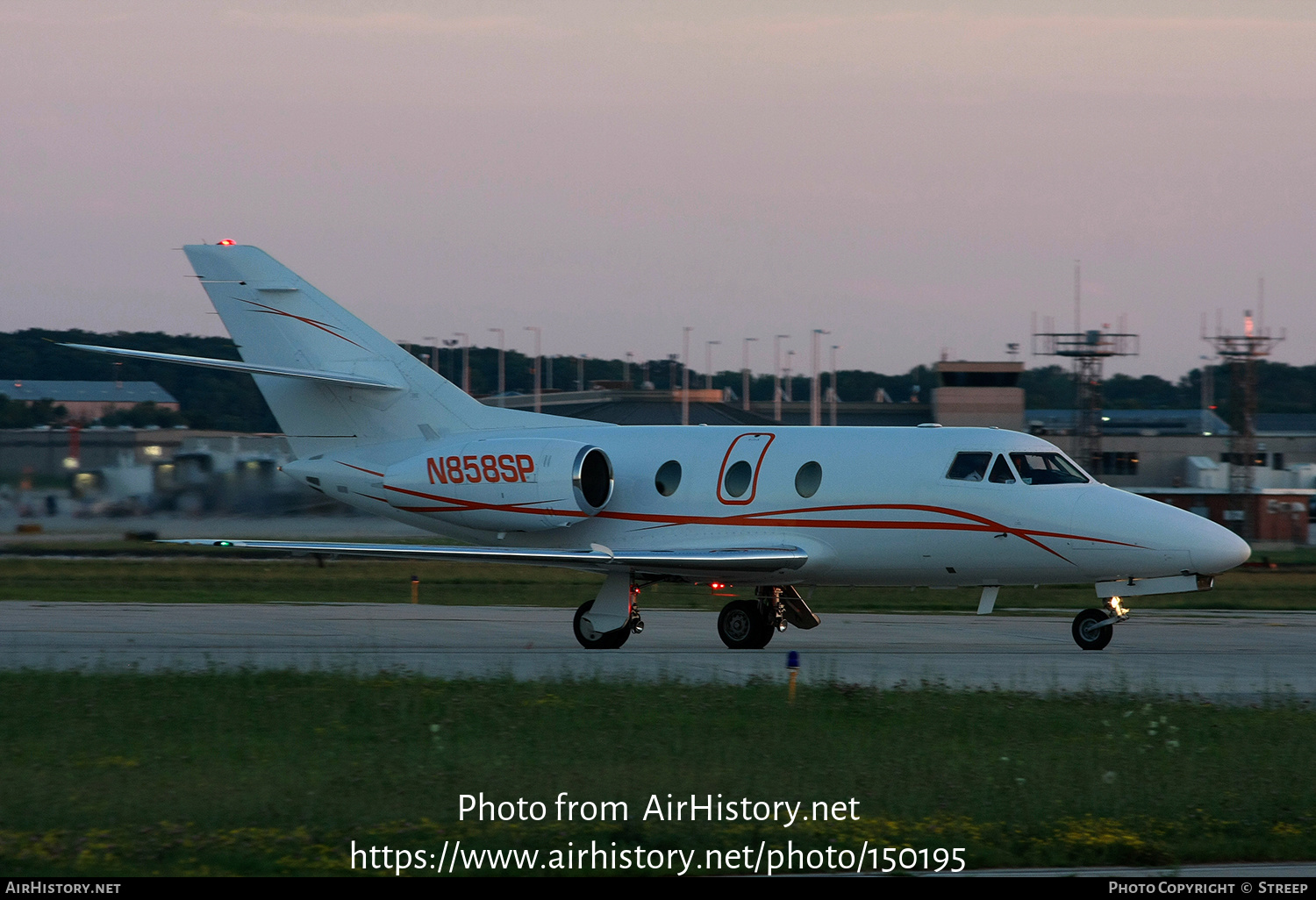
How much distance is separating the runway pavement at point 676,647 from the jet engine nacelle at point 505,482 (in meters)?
1.86

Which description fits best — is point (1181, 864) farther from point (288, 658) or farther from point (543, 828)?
point (288, 658)

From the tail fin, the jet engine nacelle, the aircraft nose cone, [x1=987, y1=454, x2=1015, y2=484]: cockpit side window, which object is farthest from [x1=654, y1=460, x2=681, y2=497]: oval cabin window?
the aircraft nose cone

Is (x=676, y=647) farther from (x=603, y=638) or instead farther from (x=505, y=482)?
(x=505, y=482)

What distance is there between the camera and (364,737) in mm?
10938

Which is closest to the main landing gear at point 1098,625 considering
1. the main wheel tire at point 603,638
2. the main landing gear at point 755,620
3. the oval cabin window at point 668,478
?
the main landing gear at point 755,620

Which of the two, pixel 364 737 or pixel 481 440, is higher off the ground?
pixel 481 440

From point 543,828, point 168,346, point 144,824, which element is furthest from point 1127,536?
point 168,346

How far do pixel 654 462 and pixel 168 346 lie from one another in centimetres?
4532

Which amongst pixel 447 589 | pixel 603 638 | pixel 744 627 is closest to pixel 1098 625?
pixel 744 627

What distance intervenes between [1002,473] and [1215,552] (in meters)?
2.82

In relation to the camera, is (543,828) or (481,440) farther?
(481,440)

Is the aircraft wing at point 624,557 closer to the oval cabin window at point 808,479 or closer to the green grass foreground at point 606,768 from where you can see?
the oval cabin window at point 808,479

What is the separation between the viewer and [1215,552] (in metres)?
17.2

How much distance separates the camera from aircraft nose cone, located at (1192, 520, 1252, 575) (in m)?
17.2
